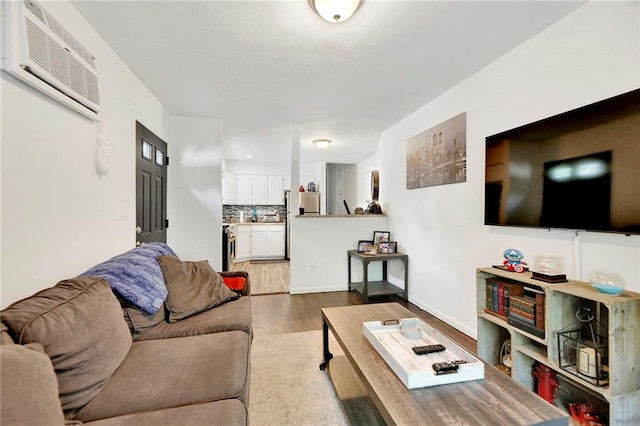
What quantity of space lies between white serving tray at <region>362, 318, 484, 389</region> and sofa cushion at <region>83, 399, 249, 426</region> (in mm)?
656

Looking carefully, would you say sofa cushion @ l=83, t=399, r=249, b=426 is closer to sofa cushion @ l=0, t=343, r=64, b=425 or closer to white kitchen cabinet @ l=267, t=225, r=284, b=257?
sofa cushion @ l=0, t=343, r=64, b=425

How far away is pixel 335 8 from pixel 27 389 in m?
2.08

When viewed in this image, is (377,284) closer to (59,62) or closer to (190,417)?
(190,417)

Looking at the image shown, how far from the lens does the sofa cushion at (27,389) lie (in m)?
0.70

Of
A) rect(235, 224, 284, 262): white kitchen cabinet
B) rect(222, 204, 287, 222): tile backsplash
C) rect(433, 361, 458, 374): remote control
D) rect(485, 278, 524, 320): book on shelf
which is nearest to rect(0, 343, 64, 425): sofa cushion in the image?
rect(433, 361, 458, 374): remote control

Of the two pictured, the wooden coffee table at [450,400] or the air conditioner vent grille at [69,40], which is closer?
the wooden coffee table at [450,400]

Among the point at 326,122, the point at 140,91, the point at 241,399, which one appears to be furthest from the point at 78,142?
the point at 326,122

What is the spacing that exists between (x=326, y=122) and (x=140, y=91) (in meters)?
2.20

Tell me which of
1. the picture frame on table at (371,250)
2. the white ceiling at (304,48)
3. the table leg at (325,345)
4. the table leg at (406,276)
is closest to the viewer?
the white ceiling at (304,48)

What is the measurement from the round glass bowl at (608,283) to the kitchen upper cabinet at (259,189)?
6425 millimetres

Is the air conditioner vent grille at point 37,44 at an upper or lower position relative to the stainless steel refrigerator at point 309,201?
upper

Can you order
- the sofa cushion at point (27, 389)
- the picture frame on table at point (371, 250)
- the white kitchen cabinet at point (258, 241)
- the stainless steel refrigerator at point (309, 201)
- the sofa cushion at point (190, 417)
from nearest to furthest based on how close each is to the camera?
the sofa cushion at point (27, 389) < the sofa cushion at point (190, 417) < the picture frame on table at point (371, 250) < the stainless steel refrigerator at point (309, 201) < the white kitchen cabinet at point (258, 241)

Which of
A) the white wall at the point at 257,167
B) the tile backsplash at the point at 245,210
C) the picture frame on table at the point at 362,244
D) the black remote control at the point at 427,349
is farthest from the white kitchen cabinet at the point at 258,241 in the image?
the black remote control at the point at 427,349

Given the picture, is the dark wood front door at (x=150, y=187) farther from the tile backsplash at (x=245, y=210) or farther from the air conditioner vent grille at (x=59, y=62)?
the tile backsplash at (x=245, y=210)
